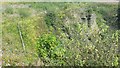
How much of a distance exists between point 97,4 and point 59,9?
26.3 inches

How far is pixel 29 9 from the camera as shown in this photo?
505cm

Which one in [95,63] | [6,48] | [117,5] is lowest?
[95,63]

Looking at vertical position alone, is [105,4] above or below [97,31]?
above

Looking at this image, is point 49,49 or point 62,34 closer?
point 49,49

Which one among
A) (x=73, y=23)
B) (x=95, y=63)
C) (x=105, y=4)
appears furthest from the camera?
(x=105, y=4)

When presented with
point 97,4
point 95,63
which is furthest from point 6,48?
point 97,4

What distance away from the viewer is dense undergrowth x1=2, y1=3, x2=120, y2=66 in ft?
14.8

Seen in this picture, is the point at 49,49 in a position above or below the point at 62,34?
below

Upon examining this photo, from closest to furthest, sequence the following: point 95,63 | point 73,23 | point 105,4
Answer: point 95,63, point 73,23, point 105,4

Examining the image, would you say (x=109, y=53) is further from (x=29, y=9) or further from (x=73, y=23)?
(x=29, y=9)

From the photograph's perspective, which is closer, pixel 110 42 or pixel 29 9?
pixel 110 42

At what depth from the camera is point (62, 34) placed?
4.75 m

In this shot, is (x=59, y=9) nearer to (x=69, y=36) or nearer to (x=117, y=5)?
(x=69, y=36)

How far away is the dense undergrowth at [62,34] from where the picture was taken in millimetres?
4523
